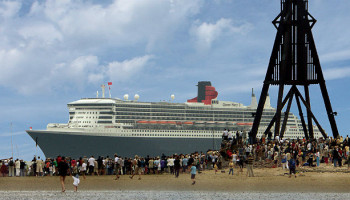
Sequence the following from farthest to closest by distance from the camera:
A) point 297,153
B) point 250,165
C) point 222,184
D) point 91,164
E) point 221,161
Result: 1. point 221,161
2. point 91,164
3. point 297,153
4. point 250,165
5. point 222,184

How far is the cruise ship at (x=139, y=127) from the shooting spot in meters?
88.2

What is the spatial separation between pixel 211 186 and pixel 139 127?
65.7 m

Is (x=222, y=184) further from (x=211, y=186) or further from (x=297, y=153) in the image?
(x=297, y=153)

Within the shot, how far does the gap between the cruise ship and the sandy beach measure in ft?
184

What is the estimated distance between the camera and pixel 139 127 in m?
92.4

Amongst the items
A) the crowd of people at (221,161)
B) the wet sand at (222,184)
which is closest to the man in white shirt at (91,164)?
the crowd of people at (221,161)

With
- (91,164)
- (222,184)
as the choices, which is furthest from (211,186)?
(91,164)

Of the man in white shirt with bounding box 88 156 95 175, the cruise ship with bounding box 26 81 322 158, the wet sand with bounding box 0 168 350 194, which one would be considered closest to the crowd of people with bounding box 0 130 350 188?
the man in white shirt with bounding box 88 156 95 175

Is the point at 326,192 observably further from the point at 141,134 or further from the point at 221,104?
→ the point at 221,104

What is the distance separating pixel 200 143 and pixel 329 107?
54.7 m

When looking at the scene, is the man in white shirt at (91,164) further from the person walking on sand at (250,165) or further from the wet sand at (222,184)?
the person walking on sand at (250,165)

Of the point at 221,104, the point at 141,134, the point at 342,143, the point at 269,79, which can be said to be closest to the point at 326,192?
the point at 342,143

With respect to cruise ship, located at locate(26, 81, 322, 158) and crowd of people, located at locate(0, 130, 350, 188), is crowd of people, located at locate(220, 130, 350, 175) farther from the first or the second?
cruise ship, located at locate(26, 81, 322, 158)

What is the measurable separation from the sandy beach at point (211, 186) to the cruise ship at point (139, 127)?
5620 cm
